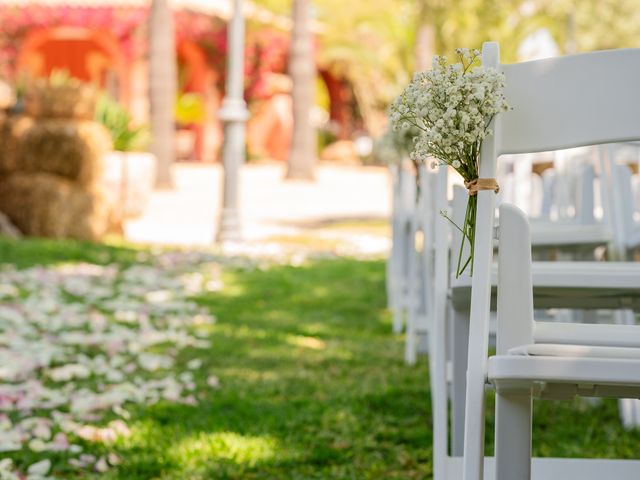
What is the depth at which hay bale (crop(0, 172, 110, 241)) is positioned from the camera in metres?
10.3

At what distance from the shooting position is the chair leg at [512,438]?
5.84ft

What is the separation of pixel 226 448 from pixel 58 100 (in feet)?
24.7

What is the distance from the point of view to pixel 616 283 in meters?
2.41

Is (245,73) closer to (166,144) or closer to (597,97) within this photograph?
(166,144)

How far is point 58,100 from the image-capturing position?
10.4 m

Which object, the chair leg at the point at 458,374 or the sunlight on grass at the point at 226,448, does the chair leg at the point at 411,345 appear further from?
the chair leg at the point at 458,374

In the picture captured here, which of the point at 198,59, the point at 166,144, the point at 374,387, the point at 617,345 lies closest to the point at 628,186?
the point at 374,387

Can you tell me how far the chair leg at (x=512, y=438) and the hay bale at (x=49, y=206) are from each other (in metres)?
8.93

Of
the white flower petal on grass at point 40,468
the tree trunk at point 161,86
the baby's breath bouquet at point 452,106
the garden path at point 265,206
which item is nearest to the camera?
the baby's breath bouquet at point 452,106

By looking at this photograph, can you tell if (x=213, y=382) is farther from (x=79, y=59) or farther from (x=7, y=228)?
(x=79, y=59)

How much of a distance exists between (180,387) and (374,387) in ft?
2.66

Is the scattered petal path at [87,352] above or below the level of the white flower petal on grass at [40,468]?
above

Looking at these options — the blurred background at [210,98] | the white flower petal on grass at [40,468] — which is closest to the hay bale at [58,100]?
the blurred background at [210,98]

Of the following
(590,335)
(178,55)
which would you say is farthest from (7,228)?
(178,55)
